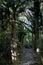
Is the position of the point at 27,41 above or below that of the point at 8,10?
below

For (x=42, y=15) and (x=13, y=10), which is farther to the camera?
(x=42, y=15)

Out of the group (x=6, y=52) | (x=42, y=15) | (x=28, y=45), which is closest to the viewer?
(x=42, y=15)

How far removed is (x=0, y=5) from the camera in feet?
31.0

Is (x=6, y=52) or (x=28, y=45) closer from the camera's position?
(x=6, y=52)

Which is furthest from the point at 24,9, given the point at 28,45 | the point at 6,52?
the point at 28,45

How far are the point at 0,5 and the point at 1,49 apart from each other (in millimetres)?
2889

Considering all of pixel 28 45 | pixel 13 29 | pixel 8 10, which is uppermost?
pixel 8 10

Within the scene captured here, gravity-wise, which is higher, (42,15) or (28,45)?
(42,15)

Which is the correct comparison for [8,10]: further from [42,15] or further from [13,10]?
[42,15]

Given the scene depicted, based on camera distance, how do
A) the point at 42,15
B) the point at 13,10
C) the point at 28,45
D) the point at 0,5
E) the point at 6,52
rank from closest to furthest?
the point at 13,10 < the point at 0,5 < the point at 42,15 < the point at 6,52 < the point at 28,45

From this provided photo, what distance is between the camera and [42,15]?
10.2 meters

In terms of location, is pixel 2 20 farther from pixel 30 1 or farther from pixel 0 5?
pixel 30 1

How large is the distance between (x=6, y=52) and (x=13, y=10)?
290 centimetres

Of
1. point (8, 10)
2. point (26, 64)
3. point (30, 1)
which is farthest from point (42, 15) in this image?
point (26, 64)
